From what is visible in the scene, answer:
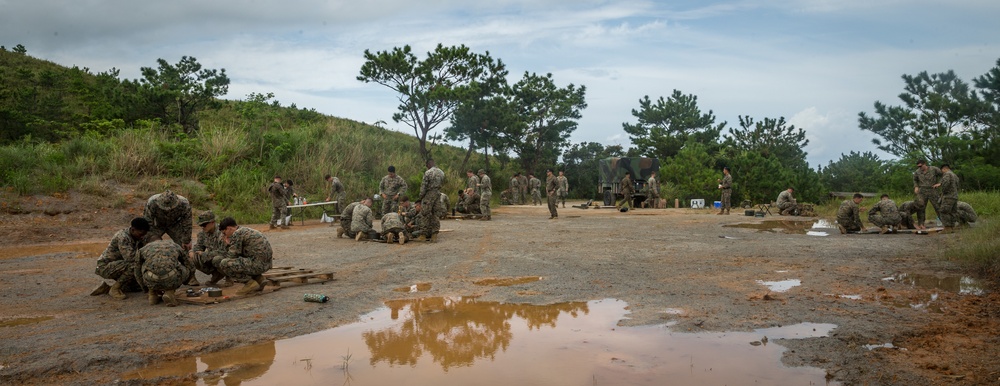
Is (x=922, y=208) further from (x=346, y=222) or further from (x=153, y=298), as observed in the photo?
(x=153, y=298)

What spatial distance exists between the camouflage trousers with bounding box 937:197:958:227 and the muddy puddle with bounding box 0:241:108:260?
1762 cm

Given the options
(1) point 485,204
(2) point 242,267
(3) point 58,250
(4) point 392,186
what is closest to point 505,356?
(2) point 242,267

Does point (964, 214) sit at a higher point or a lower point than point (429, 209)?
lower

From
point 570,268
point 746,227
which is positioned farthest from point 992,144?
point 570,268

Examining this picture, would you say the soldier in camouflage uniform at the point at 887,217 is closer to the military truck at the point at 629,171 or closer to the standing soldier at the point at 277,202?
the standing soldier at the point at 277,202

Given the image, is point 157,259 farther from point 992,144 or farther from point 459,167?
point 459,167

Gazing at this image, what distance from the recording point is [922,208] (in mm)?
15117

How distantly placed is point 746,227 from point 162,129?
72.2 feet

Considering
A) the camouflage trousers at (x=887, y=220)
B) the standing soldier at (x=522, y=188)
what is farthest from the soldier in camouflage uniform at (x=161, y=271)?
the standing soldier at (x=522, y=188)

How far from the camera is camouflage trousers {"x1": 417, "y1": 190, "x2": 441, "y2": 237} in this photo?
46.8 feet

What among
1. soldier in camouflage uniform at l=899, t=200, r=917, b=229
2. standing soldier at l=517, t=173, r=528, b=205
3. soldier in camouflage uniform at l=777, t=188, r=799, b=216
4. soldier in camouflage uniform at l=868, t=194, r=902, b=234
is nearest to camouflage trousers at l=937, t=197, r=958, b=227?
soldier in camouflage uniform at l=899, t=200, r=917, b=229

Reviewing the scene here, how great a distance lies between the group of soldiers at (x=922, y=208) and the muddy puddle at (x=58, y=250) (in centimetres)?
1578

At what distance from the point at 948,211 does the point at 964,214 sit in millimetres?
363

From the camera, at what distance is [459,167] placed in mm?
38031
